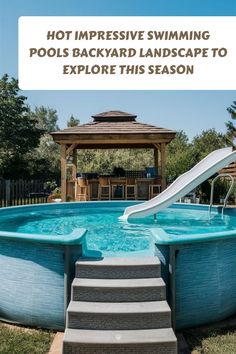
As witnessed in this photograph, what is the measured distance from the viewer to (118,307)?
3227mm

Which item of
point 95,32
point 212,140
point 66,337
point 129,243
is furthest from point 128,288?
point 212,140

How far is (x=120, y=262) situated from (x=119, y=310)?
0.53 m

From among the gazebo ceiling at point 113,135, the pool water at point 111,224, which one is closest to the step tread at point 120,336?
the pool water at point 111,224

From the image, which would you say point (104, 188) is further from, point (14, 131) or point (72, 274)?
point (14, 131)

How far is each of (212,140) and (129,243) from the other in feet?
124

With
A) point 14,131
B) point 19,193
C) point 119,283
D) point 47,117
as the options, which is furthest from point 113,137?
point 47,117

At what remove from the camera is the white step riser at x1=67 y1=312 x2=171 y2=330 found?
311cm

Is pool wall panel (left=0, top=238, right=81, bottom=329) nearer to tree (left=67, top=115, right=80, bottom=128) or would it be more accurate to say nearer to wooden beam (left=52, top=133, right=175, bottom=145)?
wooden beam (left=52, top=133, right=175, bottom=145)

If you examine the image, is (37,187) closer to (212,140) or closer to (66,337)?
(66,337)

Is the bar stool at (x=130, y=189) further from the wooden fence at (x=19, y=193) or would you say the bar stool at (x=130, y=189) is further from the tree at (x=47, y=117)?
the tree at (x=47, y=117)

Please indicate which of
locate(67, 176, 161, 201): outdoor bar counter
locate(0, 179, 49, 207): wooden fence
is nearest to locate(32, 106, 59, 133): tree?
locate(0, 179, 49, 207): wooden fence

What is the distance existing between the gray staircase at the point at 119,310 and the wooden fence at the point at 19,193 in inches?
443

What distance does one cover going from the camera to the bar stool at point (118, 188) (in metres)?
13.6

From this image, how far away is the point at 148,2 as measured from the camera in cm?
1084
